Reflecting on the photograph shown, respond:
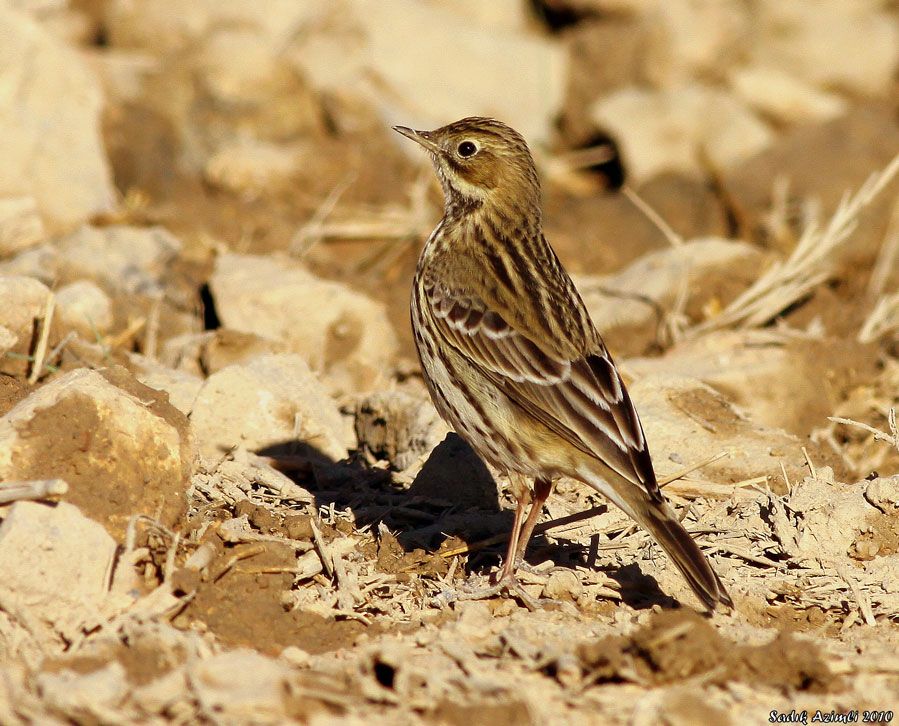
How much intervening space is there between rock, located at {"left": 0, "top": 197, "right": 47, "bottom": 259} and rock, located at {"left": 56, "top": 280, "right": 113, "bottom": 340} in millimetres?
1054

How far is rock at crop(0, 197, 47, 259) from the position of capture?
939 centimetres

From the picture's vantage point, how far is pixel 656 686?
4914 mm

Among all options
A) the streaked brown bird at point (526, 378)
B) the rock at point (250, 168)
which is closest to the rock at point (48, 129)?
the rock at point (250, 168)

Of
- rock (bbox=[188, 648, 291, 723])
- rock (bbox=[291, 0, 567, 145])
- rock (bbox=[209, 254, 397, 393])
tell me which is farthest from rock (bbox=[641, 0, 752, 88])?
rock (bbox=[188, 648, 291, 723])

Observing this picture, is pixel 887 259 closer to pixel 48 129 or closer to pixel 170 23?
pixel 48 129

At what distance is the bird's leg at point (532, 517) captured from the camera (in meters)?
6.24

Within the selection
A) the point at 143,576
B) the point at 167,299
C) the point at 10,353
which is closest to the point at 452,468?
the point at 143,576

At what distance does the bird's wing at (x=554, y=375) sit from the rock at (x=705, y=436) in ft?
3.36

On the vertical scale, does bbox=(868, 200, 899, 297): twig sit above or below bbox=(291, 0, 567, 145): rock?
below

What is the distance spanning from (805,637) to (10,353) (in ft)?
14.4

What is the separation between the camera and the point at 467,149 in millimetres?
7406

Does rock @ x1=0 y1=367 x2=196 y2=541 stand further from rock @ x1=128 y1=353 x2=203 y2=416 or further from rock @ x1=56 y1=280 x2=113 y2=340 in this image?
rock @ x1=56 y1=280 x2=113 y2=340

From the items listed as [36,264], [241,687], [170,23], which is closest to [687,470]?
[241,687]

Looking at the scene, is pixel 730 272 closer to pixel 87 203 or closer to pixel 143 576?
pixel 87 203
